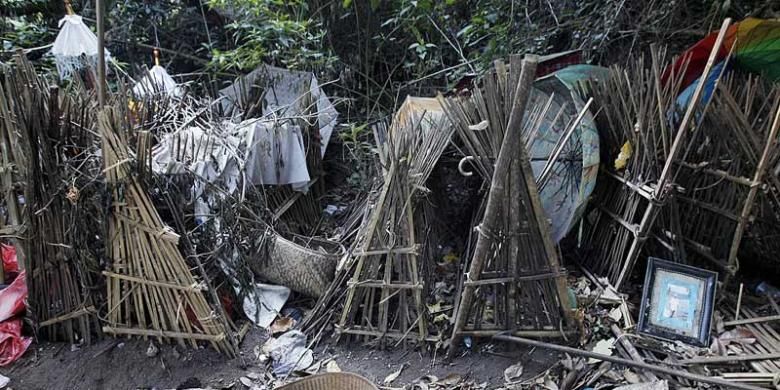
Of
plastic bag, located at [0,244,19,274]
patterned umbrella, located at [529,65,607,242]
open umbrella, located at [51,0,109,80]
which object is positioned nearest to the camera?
patterned umbrella, located at [529,65,607,242]

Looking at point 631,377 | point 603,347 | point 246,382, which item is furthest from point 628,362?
point 246,382

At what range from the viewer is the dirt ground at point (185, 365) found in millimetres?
2596

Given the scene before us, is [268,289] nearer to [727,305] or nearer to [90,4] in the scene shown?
[727,305]

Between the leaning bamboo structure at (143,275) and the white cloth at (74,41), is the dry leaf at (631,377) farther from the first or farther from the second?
the white cloth at (74,41)

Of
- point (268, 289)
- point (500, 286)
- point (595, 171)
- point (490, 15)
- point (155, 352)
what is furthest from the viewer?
point (490, 15)

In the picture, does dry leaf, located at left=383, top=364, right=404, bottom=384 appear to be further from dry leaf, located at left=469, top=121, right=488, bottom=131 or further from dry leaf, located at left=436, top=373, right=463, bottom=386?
dry leaf, located at left=469, top=121, right=488, bottom=131

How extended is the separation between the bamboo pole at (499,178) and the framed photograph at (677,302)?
93 cm

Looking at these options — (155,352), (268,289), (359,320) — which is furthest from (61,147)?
(359,320)

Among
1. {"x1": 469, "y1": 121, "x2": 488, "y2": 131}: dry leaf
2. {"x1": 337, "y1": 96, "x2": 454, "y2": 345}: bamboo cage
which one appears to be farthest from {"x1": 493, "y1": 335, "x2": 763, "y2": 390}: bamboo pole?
{"x1": 469, "y1": 121, "x2": 488, "y2": 131}: dry leaf

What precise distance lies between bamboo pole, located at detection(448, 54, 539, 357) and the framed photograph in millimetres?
932

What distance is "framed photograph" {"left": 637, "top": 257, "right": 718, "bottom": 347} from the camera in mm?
2572

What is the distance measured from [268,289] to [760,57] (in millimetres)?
3509

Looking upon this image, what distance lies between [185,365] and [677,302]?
101 inches

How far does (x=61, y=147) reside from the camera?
8.57 feet
